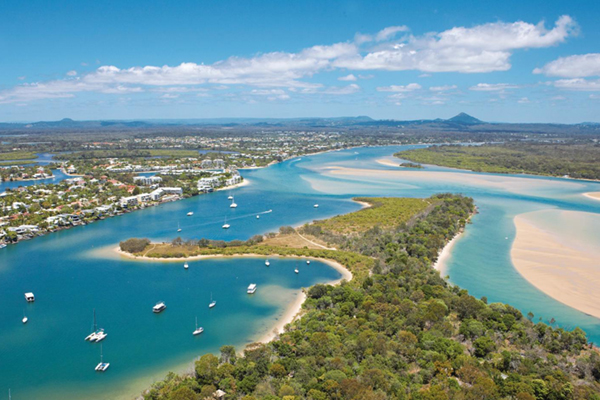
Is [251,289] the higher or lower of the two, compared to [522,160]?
lower

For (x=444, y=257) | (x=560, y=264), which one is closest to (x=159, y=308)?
(x=444, y=257)

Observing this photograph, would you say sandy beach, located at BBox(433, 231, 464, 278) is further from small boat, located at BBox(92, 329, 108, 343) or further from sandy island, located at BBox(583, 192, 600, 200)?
sandy island, located at BBox(583, 192, 600, 200)

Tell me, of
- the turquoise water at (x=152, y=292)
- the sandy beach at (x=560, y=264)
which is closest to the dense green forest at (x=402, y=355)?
the turquoise water at (x=152, y=292)

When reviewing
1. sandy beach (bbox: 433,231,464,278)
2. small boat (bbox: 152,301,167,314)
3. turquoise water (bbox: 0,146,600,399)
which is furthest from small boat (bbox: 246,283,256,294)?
sandy beach (bbox: 433,231,464,278)

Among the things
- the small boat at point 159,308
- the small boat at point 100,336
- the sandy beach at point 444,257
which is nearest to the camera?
the small boat at point 100,336

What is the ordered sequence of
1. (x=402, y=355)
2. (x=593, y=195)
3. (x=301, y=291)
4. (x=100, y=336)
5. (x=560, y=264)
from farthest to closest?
(x=593, y=195) < (x=560, y=264) < (x=301, y=291) < (x=100, y=336) < (x=402, y=355)

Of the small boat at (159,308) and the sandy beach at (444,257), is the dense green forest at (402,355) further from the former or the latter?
the small boat at (159,308)

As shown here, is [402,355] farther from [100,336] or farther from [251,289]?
[100,336]
